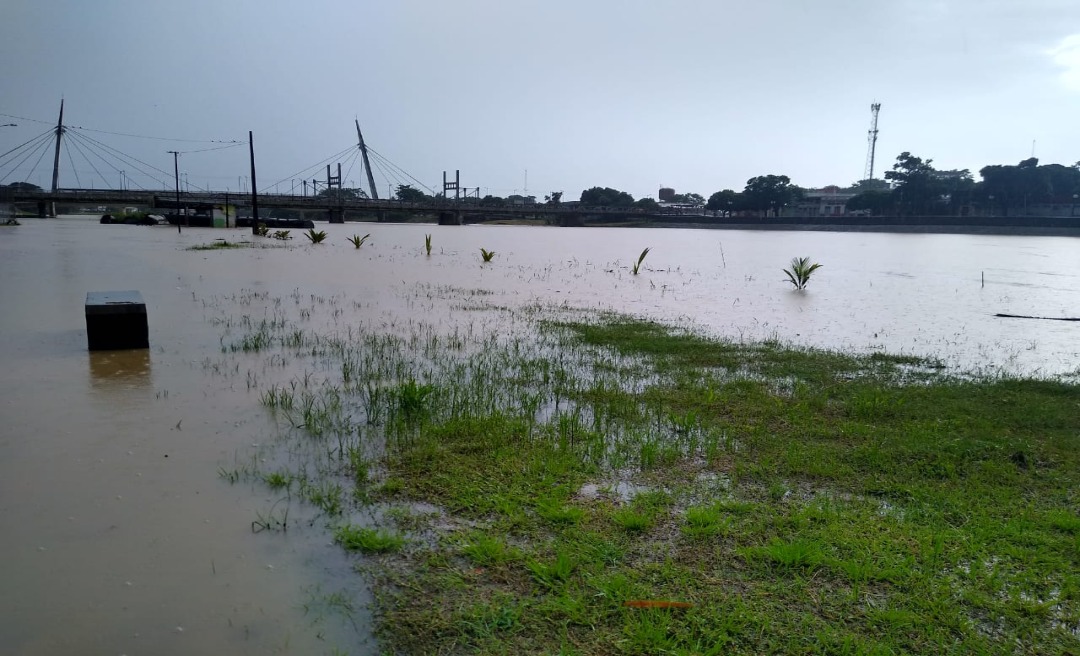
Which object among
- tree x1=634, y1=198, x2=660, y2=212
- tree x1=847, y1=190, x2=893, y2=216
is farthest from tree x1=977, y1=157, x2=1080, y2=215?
tree x1=634, y1=198, x2=660, y2=212

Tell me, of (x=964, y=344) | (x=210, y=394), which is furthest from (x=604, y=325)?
(x=210, y=394)

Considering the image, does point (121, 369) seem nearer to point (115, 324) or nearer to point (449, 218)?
point (115, 324)

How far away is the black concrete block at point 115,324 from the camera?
823 centimetres

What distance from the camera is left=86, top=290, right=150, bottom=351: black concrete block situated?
8.23 meters

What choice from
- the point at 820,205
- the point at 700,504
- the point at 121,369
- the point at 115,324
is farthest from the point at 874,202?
the point at 700,504

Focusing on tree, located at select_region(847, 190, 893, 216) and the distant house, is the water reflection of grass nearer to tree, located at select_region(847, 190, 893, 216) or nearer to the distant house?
tree, located at select_region(847, 190, 893, 216)

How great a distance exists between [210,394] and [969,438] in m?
6.50

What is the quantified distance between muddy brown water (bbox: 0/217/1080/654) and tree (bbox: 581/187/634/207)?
362ft

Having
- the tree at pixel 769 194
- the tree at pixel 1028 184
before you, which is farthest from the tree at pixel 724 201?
the tree at pixel 1028 184

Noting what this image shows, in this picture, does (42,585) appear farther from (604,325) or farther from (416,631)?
(604,325)

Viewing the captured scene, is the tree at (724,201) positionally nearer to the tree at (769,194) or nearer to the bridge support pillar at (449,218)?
the tree at (769,194)

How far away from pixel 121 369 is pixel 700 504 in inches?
250

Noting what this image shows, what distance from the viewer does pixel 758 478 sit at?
15.0 ft

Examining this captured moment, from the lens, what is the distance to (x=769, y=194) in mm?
109688
